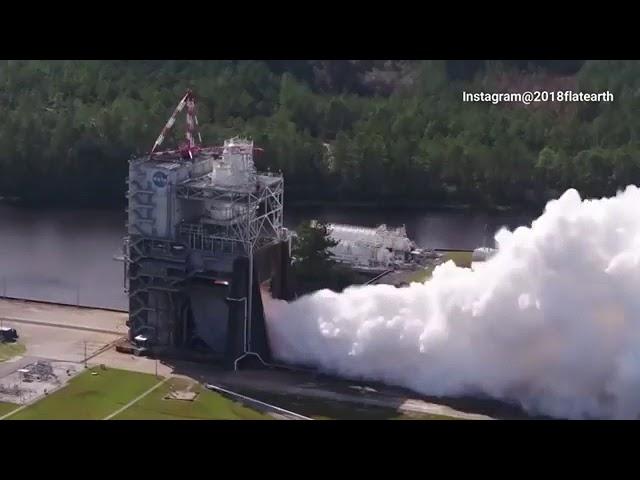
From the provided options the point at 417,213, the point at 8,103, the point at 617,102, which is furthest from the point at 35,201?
the point at 617,102

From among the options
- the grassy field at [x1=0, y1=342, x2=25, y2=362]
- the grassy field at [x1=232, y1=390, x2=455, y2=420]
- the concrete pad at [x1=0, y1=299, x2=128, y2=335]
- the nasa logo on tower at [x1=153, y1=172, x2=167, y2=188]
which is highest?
the nasa logo on tower at [x1=153, y1=172, x2=167, y2=188]

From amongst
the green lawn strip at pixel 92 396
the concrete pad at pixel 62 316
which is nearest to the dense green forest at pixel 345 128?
the concrete pad at pixel 62 316

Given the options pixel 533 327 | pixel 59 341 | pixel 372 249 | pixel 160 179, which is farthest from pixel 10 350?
pixel 372 249

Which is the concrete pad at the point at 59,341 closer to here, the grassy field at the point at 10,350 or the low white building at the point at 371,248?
the grassy field at the point at 10,350

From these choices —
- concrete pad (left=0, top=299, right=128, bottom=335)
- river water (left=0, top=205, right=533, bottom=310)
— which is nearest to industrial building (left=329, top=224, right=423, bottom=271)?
river water (left=0, top=205, right=533, bottom=310)

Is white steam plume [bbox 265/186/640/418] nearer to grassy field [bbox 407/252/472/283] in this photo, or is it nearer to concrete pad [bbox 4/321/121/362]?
concrete pad [bbox 4/321/121/362]
